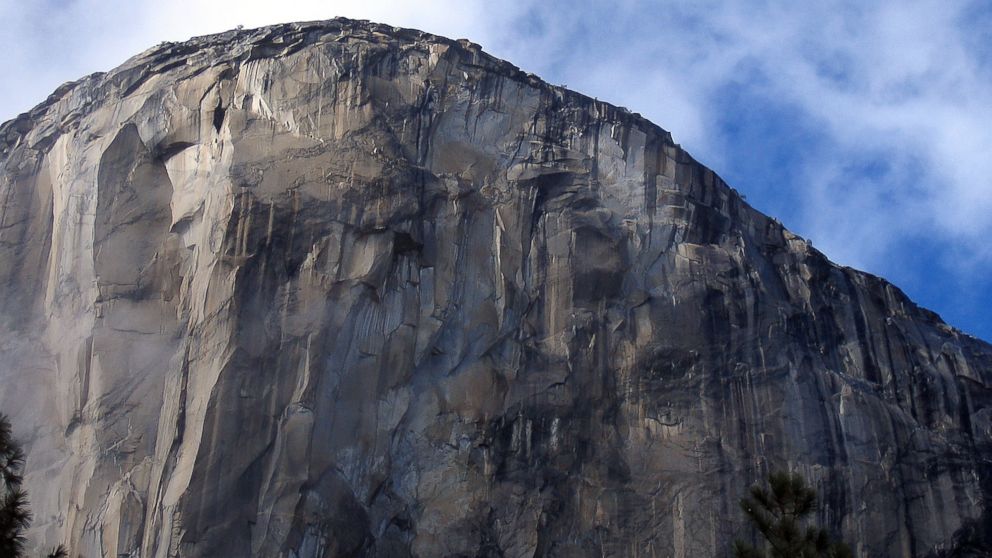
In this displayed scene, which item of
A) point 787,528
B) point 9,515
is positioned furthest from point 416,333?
point 9,515

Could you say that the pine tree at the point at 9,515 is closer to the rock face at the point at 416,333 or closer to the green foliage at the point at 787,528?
the green foliage at the point at 787,528

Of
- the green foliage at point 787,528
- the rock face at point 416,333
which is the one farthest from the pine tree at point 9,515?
the rock face at point 416,333

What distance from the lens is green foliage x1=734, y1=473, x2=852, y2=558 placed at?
2220cm

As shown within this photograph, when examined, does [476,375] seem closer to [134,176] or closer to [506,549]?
[506,549]

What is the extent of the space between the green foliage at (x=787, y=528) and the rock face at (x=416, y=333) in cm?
835

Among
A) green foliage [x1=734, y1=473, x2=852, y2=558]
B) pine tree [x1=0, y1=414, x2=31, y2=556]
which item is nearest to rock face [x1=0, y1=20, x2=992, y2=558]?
green foliage [x1=734, y1=473, x2=852, y2=558]

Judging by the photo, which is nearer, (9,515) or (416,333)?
(9,515)

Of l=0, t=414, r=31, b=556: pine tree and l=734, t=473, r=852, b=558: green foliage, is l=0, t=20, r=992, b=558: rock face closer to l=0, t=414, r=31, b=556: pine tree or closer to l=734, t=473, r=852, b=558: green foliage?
l=734, t=473, r=852, b=558: green foliage

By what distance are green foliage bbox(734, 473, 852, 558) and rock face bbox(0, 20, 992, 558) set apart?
27.4ft

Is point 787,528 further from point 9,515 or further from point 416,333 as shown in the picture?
point 9,515

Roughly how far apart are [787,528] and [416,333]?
11.2m

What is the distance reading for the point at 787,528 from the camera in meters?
22.3

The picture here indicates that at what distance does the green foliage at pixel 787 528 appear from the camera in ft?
72.8

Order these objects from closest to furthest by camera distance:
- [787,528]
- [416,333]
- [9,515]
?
[9,515] < [787,528] < [416,333]
